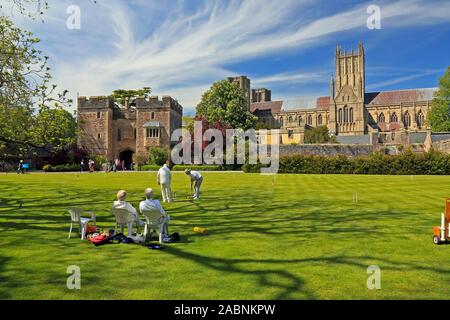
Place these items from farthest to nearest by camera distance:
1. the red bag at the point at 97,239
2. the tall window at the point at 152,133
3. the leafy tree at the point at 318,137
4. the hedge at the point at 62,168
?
the leafy tree at the point at 318,137
the tall window at the point at 152,133
the hedge at the point at 62,168
the red bag at the point at 97,239

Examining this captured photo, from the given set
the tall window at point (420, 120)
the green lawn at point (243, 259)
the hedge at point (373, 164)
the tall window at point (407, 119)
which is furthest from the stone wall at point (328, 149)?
the tall window at point (407, 119)

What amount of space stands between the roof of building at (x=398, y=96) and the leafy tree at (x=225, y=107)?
54.3m

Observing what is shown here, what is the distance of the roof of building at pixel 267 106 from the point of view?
111 m

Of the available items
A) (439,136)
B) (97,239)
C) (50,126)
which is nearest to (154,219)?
(97,239)

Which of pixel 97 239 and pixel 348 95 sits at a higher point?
pixel 348 95

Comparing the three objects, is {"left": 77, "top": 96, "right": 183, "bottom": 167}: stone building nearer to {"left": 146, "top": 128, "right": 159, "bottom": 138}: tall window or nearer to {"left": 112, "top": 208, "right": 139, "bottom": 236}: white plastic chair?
{"left": 146, "top": 128, "right": 159, "bottom": 138}: tall window

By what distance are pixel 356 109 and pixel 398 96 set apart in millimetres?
11583

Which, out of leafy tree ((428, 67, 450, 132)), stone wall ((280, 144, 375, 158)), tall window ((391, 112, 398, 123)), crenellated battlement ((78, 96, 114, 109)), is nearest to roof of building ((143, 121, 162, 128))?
crenellated battlement ((78, 96, 114, 109))

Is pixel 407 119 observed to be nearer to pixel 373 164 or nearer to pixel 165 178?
pixel 373 164

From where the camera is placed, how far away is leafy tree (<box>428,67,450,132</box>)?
58.5 metres

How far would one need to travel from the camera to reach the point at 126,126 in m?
59.4

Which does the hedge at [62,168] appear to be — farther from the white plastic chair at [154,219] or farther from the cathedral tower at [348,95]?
the cathedral tower at [348,95]

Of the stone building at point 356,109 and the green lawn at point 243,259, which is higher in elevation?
the stone building at point 356,109

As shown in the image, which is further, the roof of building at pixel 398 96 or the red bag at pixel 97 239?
the roof of building at pixel 398 96
